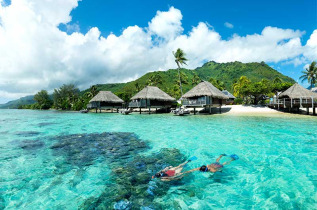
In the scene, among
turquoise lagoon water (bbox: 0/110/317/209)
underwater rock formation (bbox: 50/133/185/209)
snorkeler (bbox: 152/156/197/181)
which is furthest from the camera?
snorkeler (bbox: 152/156/197/181)

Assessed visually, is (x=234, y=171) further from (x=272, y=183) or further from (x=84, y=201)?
(x=84, y=201)

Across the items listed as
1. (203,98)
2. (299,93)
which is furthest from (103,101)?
(299,93)

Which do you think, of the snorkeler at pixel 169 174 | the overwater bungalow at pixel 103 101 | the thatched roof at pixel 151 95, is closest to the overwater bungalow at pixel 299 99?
the thatched roof at pixel 151 95

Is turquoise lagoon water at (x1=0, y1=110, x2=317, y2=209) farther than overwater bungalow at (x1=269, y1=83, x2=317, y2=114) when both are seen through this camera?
No

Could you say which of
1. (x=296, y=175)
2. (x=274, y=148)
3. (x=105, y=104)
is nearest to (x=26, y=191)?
(x=296, y=175)

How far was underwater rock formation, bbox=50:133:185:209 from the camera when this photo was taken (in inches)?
151

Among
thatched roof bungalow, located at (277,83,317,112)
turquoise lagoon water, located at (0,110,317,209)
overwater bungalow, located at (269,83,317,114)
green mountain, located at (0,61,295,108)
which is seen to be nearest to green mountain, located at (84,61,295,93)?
green mountain, located at (0,61,295,108)

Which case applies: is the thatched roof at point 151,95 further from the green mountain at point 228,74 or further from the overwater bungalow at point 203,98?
the green mountain at point 228,74

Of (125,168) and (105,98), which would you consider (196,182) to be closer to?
(125,168)

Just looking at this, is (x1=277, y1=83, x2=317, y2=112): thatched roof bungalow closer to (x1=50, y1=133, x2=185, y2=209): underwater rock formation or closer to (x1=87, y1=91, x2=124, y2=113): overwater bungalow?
(x1=50, y1=133, x2=185, y2=209): underwater rock formation

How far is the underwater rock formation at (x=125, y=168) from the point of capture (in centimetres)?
383

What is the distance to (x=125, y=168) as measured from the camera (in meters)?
5.71

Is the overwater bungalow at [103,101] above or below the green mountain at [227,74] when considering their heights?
below

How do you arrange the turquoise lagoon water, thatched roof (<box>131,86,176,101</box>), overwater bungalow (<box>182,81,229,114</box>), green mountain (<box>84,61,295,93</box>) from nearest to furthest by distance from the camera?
the turquoise lagoon water, overwater bungalow (<box>182,81,229,114</box>), thatched roof (<box>131,86,176,101</box>), green mountain (<box>84,61,295,93</box>)
